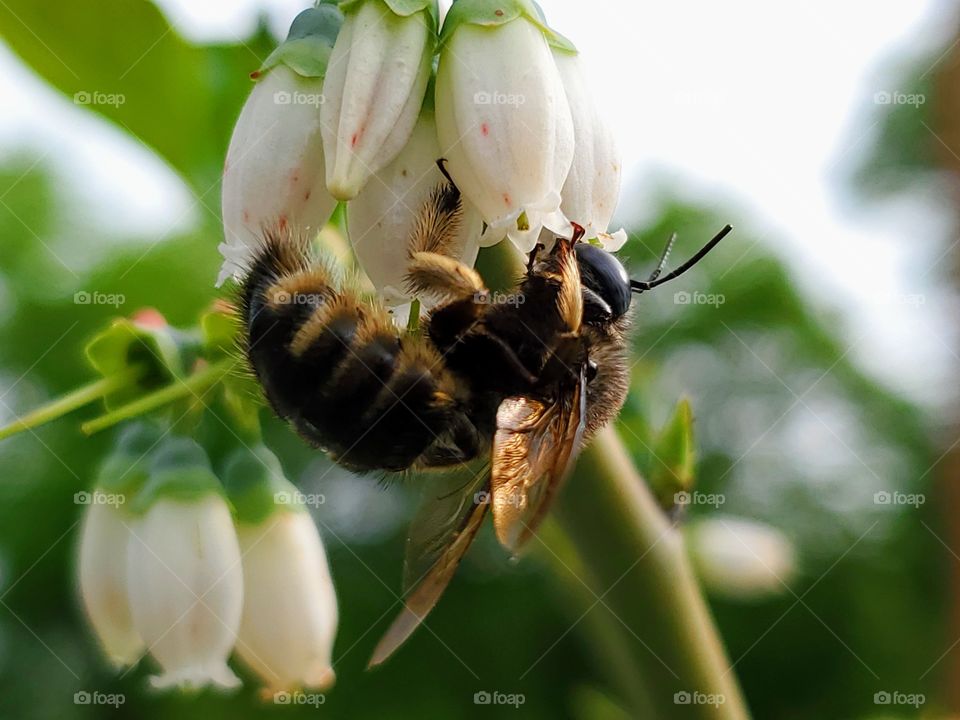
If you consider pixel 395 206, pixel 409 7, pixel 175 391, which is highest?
pixel 409 7

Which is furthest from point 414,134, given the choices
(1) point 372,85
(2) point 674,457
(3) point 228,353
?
(2) point 674,457

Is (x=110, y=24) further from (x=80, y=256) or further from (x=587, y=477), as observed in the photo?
(x=80, y=256)

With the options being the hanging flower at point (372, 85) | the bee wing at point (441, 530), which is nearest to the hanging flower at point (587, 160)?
the hanging flower at point (372, 85)

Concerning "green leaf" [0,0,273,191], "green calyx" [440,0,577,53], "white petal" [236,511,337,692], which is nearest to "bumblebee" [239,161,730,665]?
"green calyx" [440,0,577,53]

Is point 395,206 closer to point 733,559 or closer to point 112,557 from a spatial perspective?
point 112,557

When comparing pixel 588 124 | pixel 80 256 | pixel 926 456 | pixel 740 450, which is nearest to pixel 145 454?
pixel 588 124

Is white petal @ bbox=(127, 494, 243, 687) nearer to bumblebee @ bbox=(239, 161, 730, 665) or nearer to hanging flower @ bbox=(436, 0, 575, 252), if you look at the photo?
bumblebee @ bbox=(239, 161, 730, 665)
